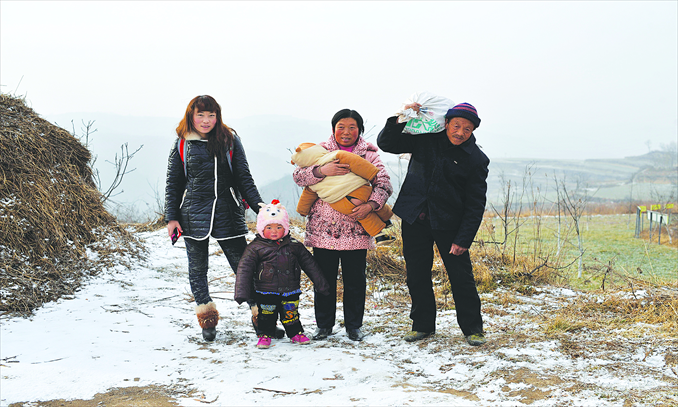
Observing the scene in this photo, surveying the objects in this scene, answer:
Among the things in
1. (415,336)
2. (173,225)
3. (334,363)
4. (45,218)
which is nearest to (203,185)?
(173,225)

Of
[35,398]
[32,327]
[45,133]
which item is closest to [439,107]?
[35,398]

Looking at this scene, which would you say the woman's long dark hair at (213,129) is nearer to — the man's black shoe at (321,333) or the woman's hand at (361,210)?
the woman's hand at (361,210)

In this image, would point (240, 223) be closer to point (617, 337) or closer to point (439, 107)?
point (439, 107)

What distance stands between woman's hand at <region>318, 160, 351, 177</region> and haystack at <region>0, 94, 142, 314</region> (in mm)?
3194

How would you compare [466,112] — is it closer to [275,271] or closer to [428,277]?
[428,277]

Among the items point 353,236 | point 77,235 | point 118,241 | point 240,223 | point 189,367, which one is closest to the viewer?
point 189,367

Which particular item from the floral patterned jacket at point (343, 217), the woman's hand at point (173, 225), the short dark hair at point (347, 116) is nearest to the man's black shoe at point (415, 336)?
the floral patterned jacket at point (343, 217)

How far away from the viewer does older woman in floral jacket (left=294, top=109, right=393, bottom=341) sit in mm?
3369

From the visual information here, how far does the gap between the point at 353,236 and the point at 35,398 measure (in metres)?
2.29

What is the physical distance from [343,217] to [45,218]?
Answer: 384cm

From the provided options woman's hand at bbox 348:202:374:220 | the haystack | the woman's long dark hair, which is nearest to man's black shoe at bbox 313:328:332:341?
woman's hand at bbox 348:202:374:220

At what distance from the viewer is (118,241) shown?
6.19m

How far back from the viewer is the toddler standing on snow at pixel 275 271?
3.38 metres

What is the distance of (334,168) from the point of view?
130 inches
